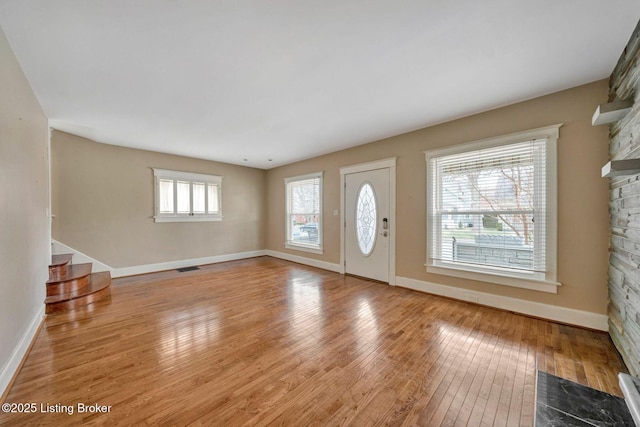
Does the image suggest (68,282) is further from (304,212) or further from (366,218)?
(366,218)

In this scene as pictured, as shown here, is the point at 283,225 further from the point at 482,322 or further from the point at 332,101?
the point at 482,322

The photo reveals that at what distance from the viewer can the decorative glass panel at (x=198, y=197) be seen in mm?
5734

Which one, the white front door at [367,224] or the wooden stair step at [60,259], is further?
the white front door at [367,224]

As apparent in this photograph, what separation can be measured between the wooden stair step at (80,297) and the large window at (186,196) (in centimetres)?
180

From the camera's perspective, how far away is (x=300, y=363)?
1990 millimetres

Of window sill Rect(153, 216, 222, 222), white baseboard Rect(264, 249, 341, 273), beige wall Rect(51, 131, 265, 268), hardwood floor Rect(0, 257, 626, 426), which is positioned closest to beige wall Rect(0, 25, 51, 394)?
hardwood floor Rect(0, 257, 626, 426)

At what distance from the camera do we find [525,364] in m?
1.98

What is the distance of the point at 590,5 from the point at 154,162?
6387 millimetres

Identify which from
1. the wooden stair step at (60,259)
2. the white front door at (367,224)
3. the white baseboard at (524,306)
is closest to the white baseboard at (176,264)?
the wooden stair step at (60,259)

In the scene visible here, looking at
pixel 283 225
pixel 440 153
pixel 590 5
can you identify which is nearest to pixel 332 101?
pixel 440 153

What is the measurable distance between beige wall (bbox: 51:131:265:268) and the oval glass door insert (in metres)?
3.50

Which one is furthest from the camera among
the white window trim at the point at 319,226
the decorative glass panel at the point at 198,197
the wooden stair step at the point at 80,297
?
the decorative glass panel at the point at 198,197

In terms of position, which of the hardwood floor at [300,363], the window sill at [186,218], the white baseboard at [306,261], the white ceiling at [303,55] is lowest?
the hardwood floor at [300,363]

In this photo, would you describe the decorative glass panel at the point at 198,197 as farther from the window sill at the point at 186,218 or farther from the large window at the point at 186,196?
the window sill at the point at 186,218
